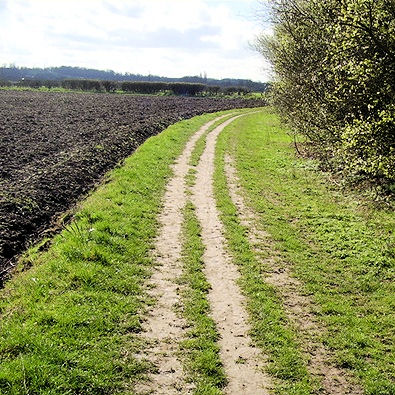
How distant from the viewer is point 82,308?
29.9 feet

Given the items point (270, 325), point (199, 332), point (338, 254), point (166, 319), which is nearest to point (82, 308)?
point (166, 319)

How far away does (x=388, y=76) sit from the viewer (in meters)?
10.5

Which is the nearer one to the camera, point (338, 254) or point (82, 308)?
point (82, 308)

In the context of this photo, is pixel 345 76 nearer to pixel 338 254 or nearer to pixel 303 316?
pixel 338 254

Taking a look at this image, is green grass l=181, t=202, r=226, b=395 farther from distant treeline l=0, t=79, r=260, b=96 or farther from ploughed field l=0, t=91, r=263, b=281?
distant treeline l=0, t=79, r=260, b=96

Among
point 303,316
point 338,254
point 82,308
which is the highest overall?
point 338,254

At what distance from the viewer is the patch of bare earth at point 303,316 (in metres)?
7.56

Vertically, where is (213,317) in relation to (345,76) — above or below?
below

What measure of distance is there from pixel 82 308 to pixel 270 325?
412cm

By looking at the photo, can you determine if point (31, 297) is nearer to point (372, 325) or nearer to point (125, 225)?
point (125, 225)

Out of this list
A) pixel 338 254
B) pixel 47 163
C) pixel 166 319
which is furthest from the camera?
pixel 47 163

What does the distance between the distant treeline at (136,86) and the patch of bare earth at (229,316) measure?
11147cm

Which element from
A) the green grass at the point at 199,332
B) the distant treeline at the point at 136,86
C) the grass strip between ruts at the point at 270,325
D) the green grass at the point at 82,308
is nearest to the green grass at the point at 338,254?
the grass strip between ruts at the point at 270,325

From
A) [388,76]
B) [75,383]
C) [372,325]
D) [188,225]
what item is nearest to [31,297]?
[75,383]
